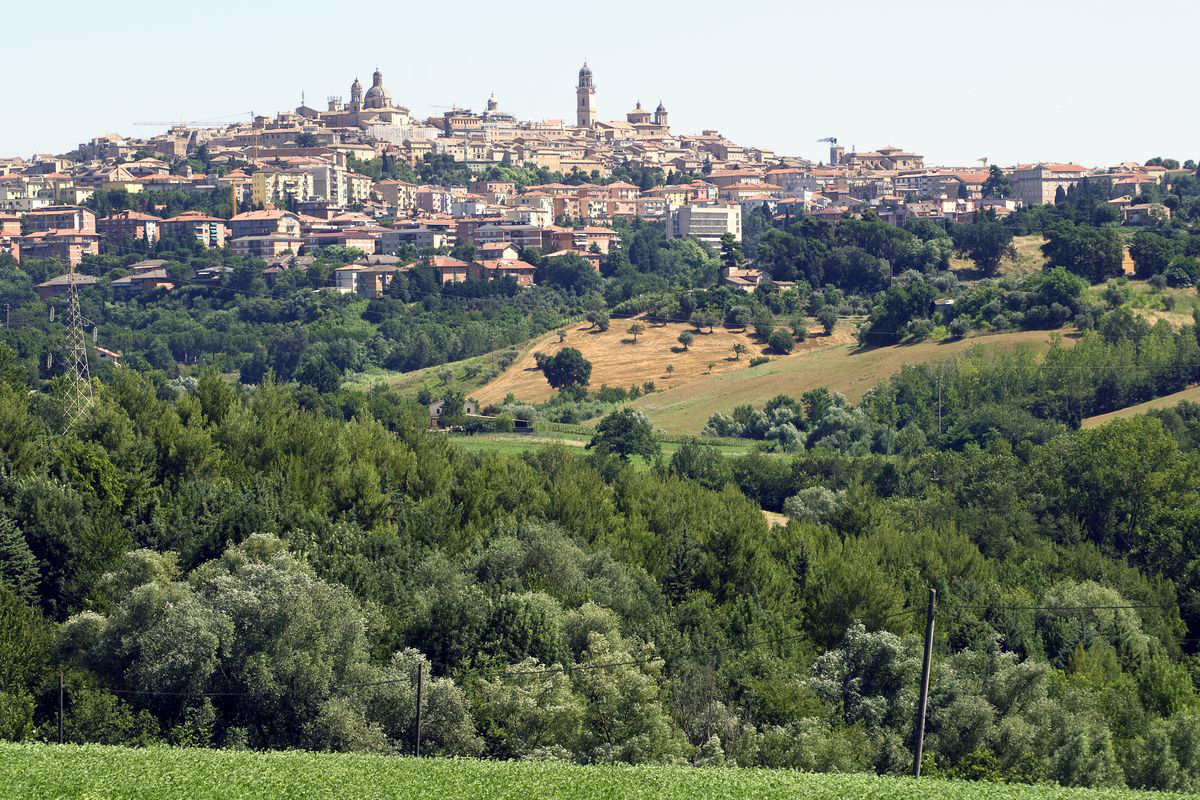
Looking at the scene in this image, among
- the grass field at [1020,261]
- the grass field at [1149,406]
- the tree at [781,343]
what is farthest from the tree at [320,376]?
the grass field at [1020,261]

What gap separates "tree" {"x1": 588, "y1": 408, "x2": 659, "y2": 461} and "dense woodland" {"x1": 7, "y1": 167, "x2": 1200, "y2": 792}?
0.68 ft

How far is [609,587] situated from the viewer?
4047cm

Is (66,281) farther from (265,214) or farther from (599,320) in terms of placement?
(599,320)

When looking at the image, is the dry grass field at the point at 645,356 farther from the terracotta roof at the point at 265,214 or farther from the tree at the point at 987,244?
the terracotta roof at the point at 265,214

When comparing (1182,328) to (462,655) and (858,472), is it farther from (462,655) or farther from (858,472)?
(462,655)

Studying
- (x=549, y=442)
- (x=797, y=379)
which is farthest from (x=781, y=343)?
(x=549, y=442)

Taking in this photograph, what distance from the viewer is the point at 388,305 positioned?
12988 cm

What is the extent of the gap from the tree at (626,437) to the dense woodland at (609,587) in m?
0.21

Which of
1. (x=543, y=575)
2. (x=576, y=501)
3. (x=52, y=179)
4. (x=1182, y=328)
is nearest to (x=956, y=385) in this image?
(x=1182, y=328)

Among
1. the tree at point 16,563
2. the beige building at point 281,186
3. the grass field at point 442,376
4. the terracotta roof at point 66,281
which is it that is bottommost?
the grass field at point 442,376

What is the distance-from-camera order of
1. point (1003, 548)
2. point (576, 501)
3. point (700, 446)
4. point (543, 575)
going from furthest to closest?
point (700, 446) → point (1003, 548) → point (576, 501) → point (543, 575)

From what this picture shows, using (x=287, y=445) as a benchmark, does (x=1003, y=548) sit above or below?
below

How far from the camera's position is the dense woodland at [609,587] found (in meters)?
32.3

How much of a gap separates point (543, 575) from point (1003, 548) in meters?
20.2
